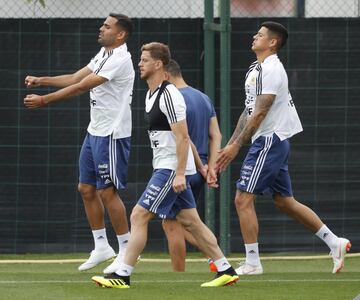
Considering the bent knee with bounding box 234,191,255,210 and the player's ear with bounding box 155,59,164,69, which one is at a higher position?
the player's ear with bounding box 155,59,164,69

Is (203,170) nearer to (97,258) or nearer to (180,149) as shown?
(180,149)

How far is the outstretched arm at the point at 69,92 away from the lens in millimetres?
10148

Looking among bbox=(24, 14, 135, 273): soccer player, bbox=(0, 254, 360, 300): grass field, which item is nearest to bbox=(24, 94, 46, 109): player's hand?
bbox=(24, 14, 135, 273): soccer player

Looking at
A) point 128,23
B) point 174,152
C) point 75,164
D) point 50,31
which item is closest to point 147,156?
point 75,164

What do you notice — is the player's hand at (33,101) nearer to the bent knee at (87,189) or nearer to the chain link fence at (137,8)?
the bent knee at (87,189)

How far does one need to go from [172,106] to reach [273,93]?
1570mm

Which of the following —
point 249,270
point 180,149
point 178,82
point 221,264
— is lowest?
point 249,270

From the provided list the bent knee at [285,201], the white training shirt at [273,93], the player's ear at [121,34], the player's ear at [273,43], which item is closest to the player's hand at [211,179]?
the white training shirt at [273,93]

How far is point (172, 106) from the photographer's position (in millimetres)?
8984

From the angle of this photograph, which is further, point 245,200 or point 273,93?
point 245,200

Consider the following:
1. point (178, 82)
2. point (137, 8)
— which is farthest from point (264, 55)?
point (137, 8)

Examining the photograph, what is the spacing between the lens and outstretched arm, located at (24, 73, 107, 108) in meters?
10.1

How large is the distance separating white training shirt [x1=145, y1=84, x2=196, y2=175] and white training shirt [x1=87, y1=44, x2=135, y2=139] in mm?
1623

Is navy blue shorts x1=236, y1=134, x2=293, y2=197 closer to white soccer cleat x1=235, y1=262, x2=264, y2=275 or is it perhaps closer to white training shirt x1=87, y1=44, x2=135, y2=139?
white soccer cleat x1=235, y1=262, x2=264, y2=275
